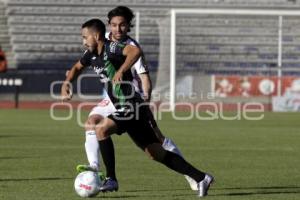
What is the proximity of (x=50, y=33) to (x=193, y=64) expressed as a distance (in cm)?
800

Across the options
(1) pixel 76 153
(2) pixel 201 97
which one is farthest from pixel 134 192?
(2) pixel 201 97

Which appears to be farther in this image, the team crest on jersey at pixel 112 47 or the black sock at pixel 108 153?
the black sock at pixel 108 153

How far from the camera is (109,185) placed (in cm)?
928

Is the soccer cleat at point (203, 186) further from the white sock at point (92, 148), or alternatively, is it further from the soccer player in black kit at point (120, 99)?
the white sock at point (92, 148)

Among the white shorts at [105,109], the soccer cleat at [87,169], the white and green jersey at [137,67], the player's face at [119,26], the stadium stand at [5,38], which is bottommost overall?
the stadium stand at [5,38]

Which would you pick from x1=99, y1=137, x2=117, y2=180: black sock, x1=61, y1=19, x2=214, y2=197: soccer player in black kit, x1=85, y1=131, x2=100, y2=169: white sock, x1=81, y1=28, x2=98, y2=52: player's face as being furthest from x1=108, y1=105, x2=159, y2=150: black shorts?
x1=81, y1=28, x2=98, y2=52: player's face

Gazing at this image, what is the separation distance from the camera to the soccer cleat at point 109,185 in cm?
923

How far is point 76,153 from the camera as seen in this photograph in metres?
15.1

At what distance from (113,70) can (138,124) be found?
563mm

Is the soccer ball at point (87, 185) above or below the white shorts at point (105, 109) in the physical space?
below

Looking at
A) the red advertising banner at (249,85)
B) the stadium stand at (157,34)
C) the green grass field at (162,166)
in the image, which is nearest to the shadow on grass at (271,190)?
the green grass field at (162,166)

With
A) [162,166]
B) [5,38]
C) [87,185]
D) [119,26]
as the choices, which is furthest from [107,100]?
[5,38]

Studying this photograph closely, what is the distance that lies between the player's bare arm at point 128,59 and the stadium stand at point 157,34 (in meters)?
27.6

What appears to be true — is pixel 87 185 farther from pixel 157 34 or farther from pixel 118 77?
pixel 157 34
